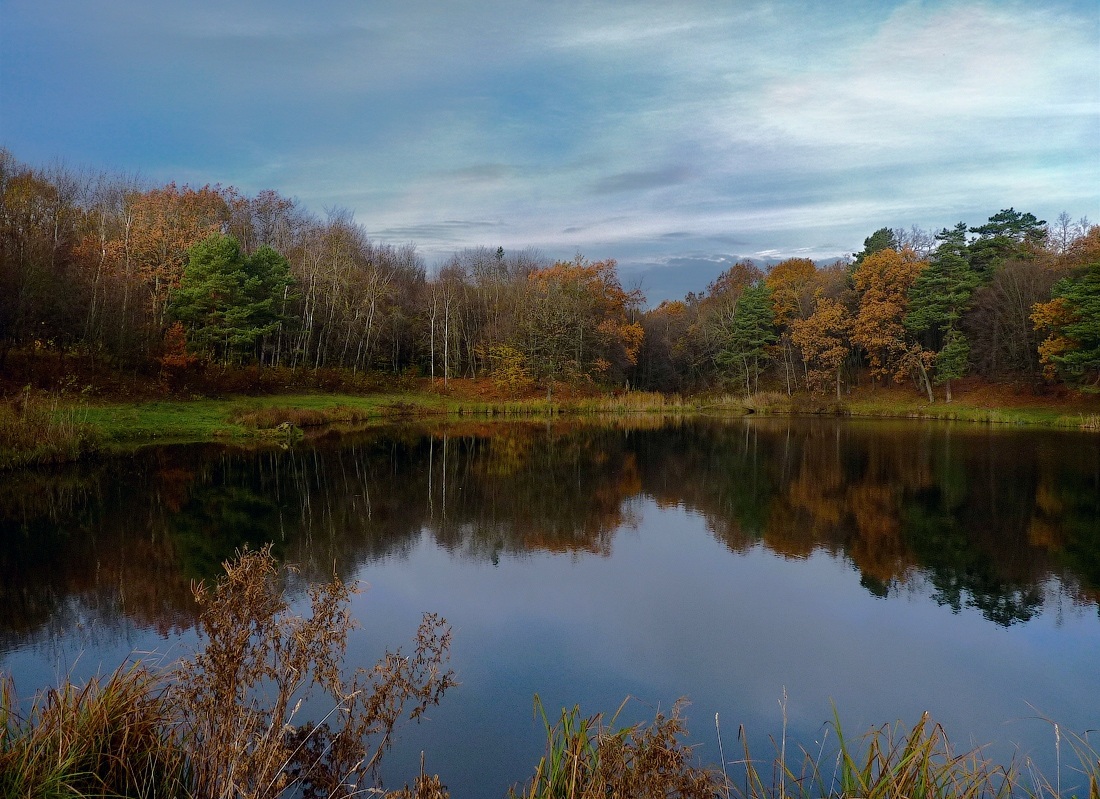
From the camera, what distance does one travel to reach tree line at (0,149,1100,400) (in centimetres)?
2958

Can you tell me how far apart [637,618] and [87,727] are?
221 inches

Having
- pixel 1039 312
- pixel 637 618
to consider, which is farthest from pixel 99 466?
pixel 1039 312

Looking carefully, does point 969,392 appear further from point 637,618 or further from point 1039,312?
point 637,618

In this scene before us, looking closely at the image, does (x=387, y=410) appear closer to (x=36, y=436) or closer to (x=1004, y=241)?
(x=36, y=436)

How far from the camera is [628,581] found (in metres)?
9.61

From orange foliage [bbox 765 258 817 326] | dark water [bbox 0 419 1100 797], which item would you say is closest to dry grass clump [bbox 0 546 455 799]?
dark water [bbox 0 419 1100 797]

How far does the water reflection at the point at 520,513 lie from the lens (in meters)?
8.99

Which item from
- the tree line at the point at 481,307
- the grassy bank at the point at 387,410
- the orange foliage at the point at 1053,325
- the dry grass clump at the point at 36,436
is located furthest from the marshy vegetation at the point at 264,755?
the orange foliage at the point at 1053,325

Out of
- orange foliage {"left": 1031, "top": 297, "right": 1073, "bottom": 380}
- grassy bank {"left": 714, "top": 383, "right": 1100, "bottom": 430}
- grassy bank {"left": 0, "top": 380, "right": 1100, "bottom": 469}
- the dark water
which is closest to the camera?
the dark water

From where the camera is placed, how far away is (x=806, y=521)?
43.5 feet

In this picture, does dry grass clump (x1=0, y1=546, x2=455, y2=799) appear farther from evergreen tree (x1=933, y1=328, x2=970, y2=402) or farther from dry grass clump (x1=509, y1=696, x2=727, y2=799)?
evergreen tree (x1=933, y1=328, x2=970, y2=402)

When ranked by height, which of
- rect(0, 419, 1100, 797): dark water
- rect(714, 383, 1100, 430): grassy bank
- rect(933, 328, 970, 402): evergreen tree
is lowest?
rect(0, 419, 1100, 797): dark water

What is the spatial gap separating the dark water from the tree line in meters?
13.1

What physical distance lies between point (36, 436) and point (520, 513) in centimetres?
1163
